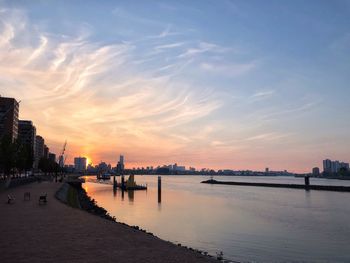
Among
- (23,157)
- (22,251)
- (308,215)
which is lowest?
(308,215)

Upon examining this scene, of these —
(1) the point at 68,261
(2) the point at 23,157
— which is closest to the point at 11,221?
(1) the point at 68,261

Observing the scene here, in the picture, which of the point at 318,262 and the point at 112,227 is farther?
the point at 318,262

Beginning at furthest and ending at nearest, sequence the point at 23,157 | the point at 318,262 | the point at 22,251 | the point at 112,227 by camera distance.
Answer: the point at 23,157, the point at 318,262, the point at 112,227, the point at 22,251

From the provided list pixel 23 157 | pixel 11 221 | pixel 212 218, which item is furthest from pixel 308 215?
pixel 23 157

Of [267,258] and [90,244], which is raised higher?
[90,244]

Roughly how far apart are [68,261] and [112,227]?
1137 cm

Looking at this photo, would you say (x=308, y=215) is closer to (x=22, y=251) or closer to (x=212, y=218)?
(x=212, y=218)

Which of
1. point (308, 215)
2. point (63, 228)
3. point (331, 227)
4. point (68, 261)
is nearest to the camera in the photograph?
point (68, 261)

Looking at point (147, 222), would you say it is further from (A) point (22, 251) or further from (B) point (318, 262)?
(A) point (22, 251)

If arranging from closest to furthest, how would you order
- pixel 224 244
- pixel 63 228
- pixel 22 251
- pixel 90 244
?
1. pixel 22 251
2. pixel 90 244
3. pixel 63 228
4. pixel 224 244

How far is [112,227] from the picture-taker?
27219 mm

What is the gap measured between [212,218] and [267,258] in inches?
1142

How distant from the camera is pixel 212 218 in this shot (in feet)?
200

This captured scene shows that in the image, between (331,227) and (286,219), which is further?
(286,219)
